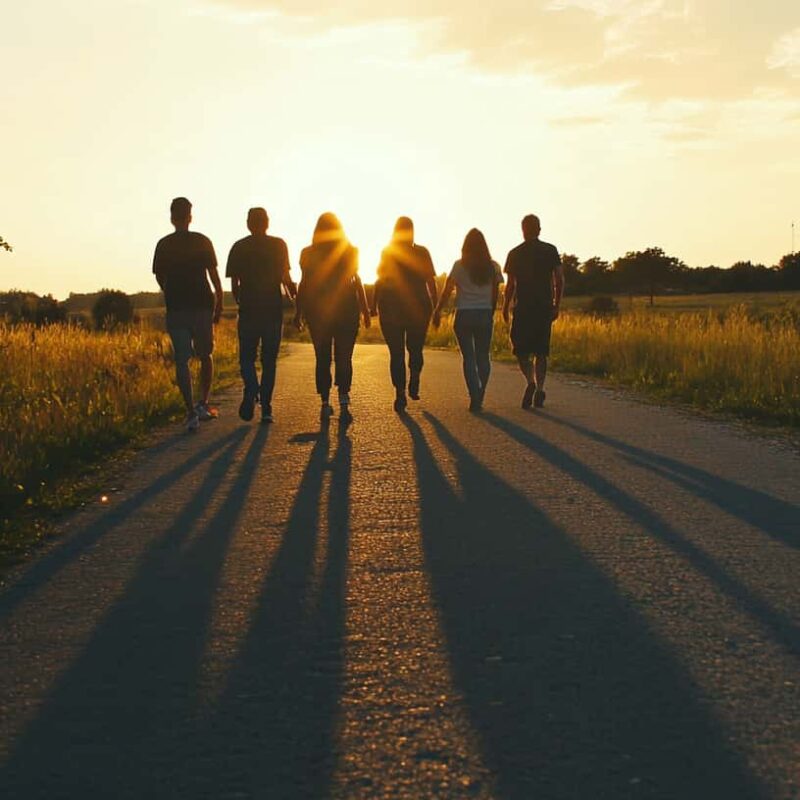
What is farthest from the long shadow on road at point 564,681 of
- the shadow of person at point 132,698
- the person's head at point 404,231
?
the person's head at point 404,231

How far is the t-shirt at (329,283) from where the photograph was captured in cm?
1245

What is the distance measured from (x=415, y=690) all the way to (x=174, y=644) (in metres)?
1.06

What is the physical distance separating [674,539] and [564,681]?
8.03 ft

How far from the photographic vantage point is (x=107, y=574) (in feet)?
18.7

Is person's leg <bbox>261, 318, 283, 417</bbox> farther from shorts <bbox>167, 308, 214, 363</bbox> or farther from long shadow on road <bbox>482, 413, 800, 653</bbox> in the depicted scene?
long shadow on road <bbox>482, 413, 800, 653</bbox>

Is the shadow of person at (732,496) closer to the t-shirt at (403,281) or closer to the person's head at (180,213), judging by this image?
the t-shirt at (403,281)

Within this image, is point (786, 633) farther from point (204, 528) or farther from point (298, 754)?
point (204, 528)

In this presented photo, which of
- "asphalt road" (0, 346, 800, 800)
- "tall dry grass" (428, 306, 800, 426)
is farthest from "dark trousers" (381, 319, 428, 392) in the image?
"asphalt road" (0, 346, 800, 800)

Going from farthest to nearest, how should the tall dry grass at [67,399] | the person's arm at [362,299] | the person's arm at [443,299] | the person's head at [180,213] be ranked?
the person's arm at [443,299], the person's arm at [362,299], the person's head at [180,213], the tall dry grass at [67,399]

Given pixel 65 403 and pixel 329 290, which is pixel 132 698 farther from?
pixel 329 290

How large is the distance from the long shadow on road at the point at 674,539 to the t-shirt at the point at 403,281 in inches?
114

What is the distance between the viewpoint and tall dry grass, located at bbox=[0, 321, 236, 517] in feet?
28.8

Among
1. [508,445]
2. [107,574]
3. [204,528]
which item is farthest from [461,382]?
[107,574]

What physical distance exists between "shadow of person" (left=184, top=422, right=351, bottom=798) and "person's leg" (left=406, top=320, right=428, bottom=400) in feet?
23.0
